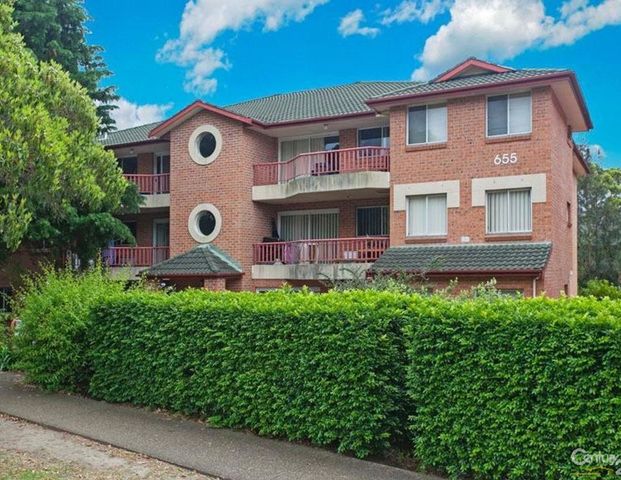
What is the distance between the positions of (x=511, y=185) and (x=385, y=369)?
39.3 feet

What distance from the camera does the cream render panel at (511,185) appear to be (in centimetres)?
1719

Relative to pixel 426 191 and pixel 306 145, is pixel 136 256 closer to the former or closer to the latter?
pixel 306 145

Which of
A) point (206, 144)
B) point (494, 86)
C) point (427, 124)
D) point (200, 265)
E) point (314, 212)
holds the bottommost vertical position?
point (200, 265)

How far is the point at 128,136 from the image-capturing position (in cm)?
2817

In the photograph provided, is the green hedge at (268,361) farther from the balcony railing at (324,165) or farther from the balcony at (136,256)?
the balcony at (136,256)

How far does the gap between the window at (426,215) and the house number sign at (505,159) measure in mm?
1860

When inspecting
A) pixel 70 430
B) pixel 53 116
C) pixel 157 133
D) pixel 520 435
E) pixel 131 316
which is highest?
pixel 157 133

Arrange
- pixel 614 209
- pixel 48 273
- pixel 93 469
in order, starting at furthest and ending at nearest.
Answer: pixel 614 209, pixel 48 273, pixel 93 469

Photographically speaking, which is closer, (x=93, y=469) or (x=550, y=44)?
(x=93, y=469)

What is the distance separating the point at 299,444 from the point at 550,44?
876 inches

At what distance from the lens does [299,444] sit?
7.78m

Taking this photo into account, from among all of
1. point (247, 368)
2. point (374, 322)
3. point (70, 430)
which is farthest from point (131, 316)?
point (374, 322)

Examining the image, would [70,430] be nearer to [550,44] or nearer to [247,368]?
[247,368]

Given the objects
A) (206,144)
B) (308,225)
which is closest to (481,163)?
(308,225)
